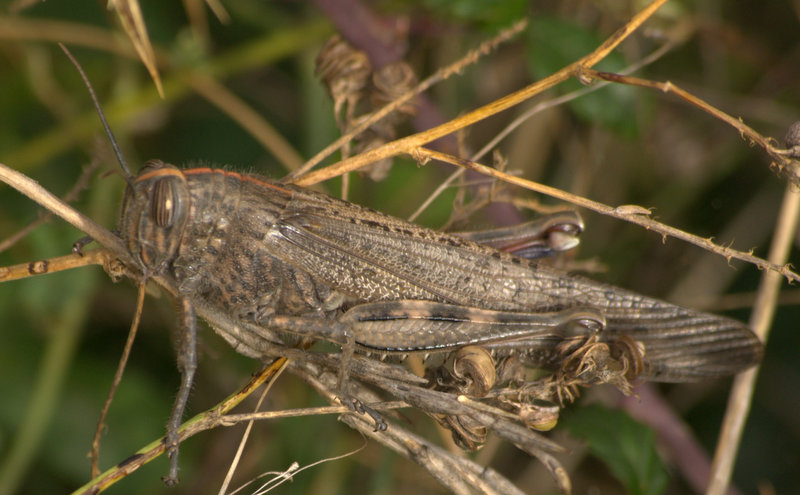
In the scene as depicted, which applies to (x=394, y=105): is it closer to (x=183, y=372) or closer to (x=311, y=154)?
(x=183, y=372)

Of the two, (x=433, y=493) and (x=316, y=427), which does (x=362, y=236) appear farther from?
(x=433, y=493)

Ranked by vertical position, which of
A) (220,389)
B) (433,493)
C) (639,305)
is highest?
(639,305)

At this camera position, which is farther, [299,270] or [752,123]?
[752,123]

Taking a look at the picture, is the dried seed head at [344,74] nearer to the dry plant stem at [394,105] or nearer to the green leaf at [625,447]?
the dry plant stem at [394,105]

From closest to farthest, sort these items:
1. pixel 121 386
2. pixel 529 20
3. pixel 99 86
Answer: pixel 529 20 → pixel 121 386 → pixel 99 86

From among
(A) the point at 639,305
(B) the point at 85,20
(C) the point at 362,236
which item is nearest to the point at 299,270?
(C) the point at 362,236

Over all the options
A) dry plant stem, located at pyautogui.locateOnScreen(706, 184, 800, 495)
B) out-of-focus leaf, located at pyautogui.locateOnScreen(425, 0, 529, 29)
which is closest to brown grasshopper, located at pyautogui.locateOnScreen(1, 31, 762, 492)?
dry plant stem, located at pyautogui.locateOnScreen(706, 184, 800, 495)
